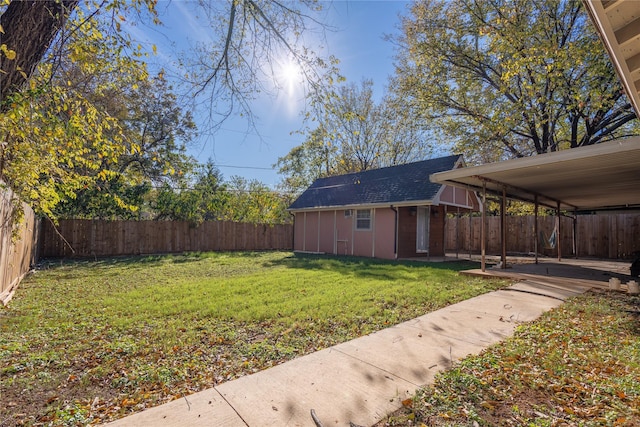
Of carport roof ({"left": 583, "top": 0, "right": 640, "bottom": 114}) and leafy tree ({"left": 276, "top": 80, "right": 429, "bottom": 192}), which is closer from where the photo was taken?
carport roof ({"left": 583, "top": 0, "right": 640, "bottom": 114})

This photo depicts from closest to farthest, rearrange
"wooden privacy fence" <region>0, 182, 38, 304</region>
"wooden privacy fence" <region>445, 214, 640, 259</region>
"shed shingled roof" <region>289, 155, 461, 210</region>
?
1. "wooden privacy fence" <region>0, 182, 38, 304</region>
2. "shed shingled roof" <region>289, 155, 461, 210</region>
3. "wooden privacy fence" <region>445, 214, 640, 259</region>

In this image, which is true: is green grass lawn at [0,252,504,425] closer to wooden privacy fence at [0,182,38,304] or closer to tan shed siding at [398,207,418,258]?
wooden privacy fence at [0,182,38,304]

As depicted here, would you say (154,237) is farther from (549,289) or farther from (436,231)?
(549,289)

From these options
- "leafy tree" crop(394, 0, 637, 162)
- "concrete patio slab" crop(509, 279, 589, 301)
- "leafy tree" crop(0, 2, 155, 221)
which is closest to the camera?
"leafy tree" crop(0, 2, 155, 221)

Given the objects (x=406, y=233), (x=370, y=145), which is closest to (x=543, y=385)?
(x=406, y=233)

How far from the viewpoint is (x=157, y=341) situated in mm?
3615

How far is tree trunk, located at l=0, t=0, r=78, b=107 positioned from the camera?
107 inches

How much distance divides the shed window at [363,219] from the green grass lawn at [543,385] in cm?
1038

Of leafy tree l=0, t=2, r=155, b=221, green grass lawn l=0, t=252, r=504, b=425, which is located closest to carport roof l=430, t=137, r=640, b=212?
green grass lawn l=0, t=252, r=504, b=425

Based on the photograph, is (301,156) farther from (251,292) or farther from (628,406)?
(628,406)

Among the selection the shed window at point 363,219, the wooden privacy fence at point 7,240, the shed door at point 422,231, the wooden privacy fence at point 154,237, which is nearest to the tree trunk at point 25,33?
the wooden privacy fence at point 7,240

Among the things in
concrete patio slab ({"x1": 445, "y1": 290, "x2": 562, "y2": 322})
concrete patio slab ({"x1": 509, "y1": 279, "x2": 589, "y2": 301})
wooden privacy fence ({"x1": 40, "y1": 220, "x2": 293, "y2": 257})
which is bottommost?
concrete patio slab ({"x1": 445, "y1": 290, "x2": 562, "y2": 322})

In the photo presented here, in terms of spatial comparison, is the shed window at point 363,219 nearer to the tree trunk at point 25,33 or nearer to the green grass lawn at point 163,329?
the green grass lawn at point 163,329

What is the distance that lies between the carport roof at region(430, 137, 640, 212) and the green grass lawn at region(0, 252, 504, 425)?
261cm
